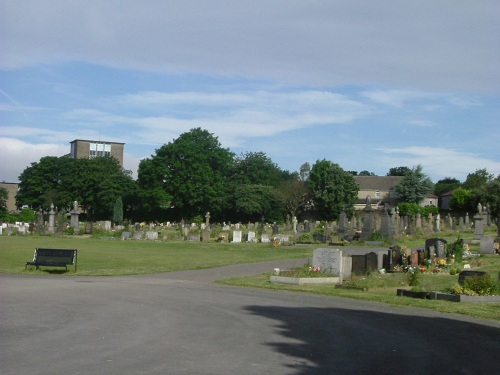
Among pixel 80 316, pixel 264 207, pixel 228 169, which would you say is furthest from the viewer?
pixel 228 169

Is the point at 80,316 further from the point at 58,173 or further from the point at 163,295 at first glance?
the point at 58,173

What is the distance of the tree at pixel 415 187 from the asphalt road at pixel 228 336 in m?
90.4

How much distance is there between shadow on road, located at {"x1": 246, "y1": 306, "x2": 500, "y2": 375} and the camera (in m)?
9.02

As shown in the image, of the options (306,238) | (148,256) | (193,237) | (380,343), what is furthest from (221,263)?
(380,343)

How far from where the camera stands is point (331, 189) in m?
91.8

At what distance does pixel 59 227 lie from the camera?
2445 inches

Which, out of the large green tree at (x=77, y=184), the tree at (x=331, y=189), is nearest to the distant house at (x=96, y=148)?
the large green tree at (x=77, y=184)

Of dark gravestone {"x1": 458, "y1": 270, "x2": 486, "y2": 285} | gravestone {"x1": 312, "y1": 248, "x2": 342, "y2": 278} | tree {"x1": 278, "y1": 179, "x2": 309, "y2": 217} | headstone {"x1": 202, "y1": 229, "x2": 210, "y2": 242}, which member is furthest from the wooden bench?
tree {"x1": 278, "y1": 179, "x2": 309, "y2": 217}

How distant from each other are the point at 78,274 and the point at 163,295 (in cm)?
912

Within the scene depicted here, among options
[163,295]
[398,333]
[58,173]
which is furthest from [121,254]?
[58,173]

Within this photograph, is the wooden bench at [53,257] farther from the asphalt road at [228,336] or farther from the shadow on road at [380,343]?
the shadow on road at [380,343]

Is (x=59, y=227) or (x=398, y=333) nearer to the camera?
(x=398, y=333)

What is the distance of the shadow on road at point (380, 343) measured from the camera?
355 inches

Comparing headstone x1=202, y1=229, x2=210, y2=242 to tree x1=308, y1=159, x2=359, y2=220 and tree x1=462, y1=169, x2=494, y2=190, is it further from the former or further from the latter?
tree x1=462, y1=169, x2=494, y2=190
